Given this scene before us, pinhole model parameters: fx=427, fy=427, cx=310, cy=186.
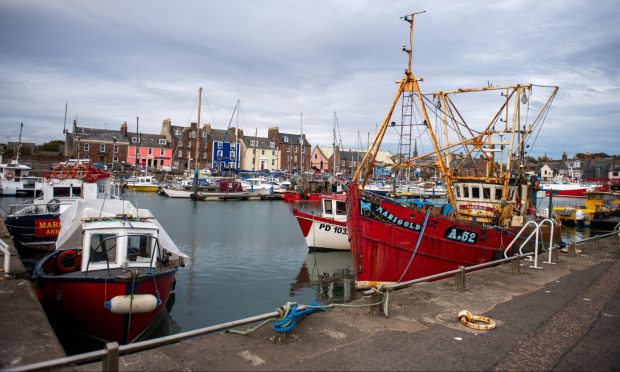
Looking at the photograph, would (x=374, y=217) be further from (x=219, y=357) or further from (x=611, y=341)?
(x=219, y=357)

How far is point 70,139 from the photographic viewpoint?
8344cm

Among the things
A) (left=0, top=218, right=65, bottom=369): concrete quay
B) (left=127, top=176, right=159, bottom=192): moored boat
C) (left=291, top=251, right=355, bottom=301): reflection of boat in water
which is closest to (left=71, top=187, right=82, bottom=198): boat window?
(left=291, top=251, right=355, bottom=301): reflection of boat in water

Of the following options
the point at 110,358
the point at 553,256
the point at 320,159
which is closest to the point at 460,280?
the point at 553,256

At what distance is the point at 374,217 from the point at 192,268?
390 inches

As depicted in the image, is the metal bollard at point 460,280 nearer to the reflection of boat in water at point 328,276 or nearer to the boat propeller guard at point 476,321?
the boat propeller guard at point 476,321

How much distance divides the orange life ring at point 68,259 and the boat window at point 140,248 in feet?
7.85

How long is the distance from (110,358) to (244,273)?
47.4 feet

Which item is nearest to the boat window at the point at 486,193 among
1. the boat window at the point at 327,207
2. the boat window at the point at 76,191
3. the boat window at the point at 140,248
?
the boat window at the point at 327,207

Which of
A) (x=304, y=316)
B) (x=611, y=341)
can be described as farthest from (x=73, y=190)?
(x=611, y=341)

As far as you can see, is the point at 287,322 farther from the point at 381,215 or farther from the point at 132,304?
the point at 381,215

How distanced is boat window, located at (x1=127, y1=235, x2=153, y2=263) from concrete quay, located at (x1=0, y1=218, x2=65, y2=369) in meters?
2.40

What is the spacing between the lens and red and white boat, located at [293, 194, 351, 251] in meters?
25.0

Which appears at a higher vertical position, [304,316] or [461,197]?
[461,197]

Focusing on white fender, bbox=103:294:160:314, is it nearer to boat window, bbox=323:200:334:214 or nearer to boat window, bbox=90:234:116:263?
boat window, bbox=90:234:116:263
